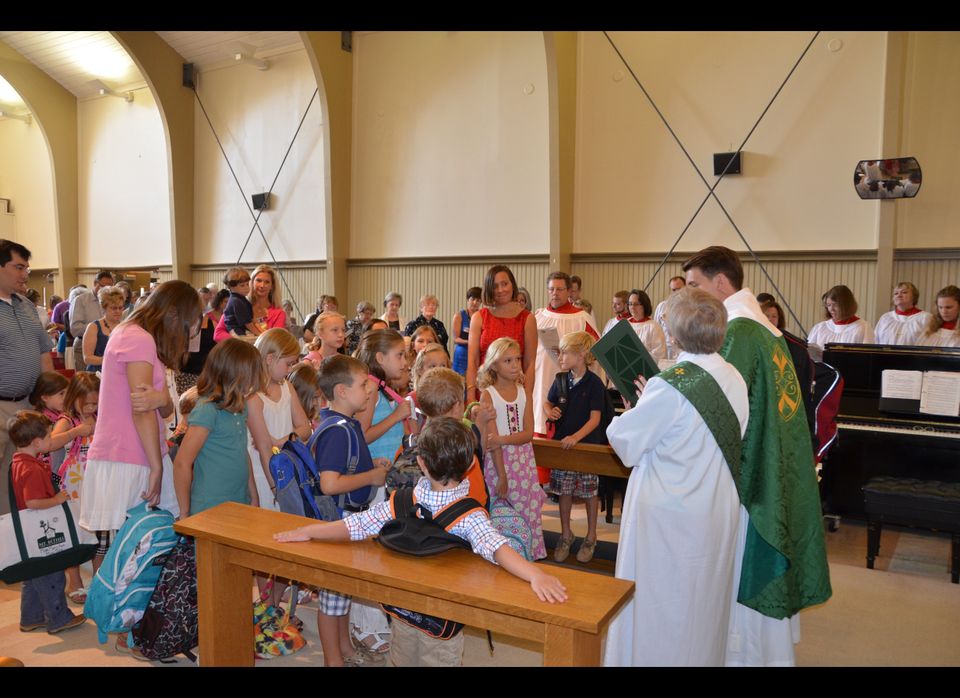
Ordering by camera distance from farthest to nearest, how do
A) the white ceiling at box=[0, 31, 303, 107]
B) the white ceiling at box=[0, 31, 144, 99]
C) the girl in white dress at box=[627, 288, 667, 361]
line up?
the white ceiling at box=[0, 31, 144, 99], the white ceiling at box=[0, 31, 303, 107], the girl in white dress at box=[627, 288, 667, 361]

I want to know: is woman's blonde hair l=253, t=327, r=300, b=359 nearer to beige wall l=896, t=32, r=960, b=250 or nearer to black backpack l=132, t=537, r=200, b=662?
black backpack l=132, t=537, r=200, b=662

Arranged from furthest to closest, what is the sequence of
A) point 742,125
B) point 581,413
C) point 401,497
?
point 742,125 < point 581,413 < point 401,497

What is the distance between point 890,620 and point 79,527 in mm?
4099

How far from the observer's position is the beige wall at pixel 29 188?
16.6 m

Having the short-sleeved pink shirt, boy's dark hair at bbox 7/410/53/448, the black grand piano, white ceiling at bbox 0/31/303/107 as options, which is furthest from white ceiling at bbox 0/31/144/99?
the black grand piano

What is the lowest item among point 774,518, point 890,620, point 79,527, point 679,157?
point 890,620

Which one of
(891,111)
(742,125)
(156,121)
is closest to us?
(891,111)

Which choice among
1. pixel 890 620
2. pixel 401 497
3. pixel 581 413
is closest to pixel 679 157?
pixel 581 413

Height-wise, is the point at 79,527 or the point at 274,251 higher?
the point at 274,251

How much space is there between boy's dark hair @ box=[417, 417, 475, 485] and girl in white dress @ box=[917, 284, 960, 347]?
531 centimetres

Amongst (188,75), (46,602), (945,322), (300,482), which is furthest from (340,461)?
(188,75)

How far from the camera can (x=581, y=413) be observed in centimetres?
445

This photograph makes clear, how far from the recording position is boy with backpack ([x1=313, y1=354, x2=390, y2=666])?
2.74 m

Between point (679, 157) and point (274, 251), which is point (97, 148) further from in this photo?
point (679, 157)
